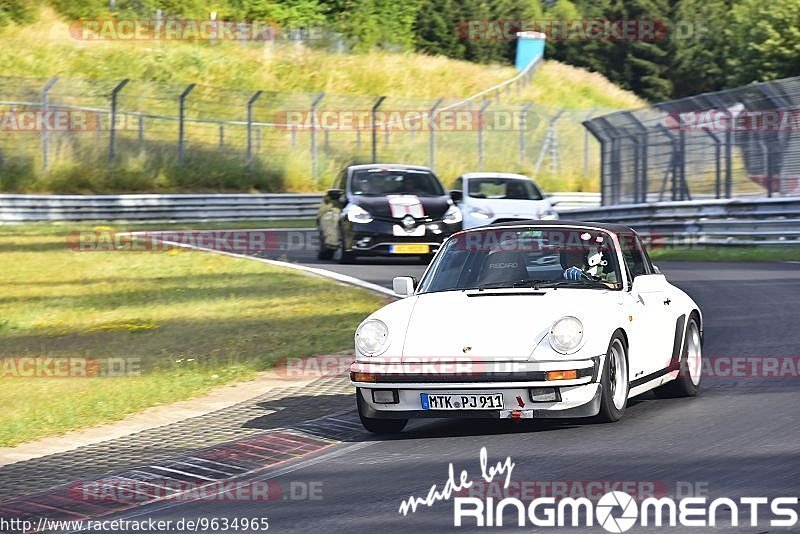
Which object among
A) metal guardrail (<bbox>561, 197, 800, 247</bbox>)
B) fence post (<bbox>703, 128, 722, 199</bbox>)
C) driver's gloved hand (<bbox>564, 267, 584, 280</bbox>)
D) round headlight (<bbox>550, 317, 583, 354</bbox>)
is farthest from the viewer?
fence post (<bbox>703, 128, 722, 199</bbox>)

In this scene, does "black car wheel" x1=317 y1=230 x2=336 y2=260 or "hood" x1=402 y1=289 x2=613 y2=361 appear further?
"black car wheel" x1=317 y1=230 x2=336 y2=260

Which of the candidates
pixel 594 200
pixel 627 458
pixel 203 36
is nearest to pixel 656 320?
pixel 627 458

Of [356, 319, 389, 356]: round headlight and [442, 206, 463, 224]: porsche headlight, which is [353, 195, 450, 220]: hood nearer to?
[442, 206, 463, 224]: porsche headlight

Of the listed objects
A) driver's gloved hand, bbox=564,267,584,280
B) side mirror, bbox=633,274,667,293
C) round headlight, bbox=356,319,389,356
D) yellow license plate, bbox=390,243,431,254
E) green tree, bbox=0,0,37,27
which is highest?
green tree, bbox=0,0,37,27

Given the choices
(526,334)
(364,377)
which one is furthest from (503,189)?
(526,334)

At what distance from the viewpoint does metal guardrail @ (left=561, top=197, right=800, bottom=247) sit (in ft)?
83.7

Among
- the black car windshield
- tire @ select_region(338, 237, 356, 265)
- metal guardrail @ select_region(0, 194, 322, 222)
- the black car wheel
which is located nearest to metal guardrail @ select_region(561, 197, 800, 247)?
the black car windshield

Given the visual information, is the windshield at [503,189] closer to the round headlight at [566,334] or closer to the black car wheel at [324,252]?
the black car wheel at [324,252]

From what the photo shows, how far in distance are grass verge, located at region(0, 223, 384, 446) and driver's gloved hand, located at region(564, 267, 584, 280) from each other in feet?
11.3

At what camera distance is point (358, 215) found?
73.4 feet

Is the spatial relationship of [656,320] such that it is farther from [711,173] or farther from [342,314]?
[711,173]

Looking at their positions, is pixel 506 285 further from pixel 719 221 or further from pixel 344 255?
pixel 719 221

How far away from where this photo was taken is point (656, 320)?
32.6ft

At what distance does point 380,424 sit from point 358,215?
43.6 ft
